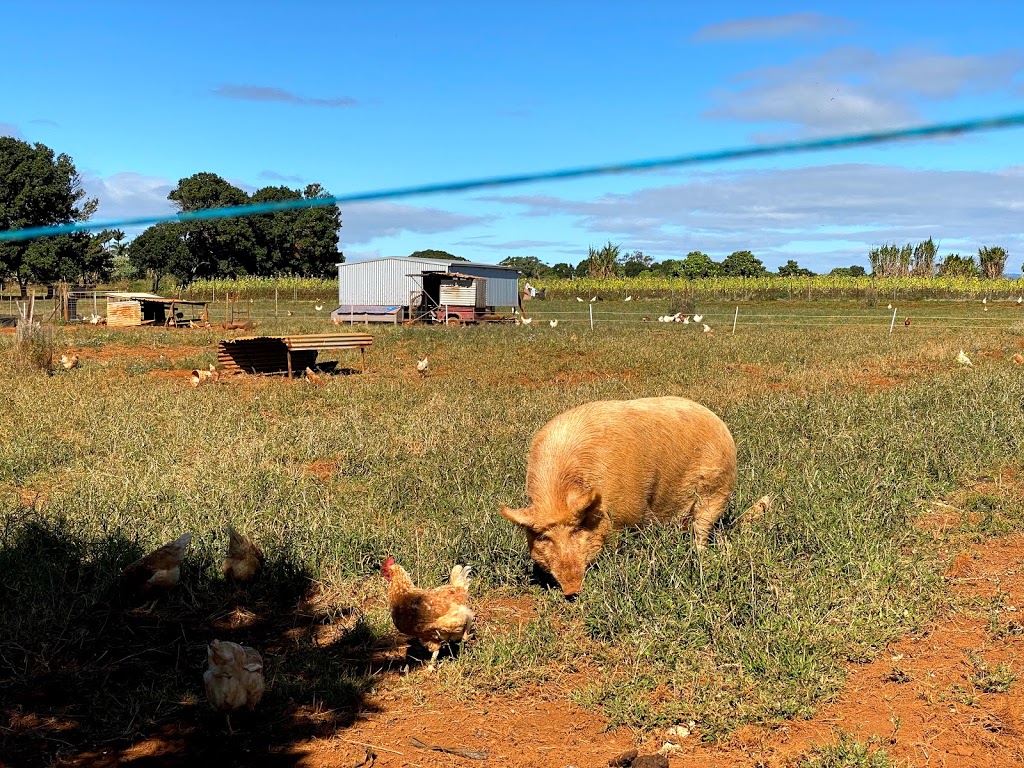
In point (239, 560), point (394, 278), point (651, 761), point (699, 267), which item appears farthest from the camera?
point (699, 267)

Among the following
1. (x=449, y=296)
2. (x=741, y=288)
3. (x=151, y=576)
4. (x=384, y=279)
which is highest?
(x=741, y=288)

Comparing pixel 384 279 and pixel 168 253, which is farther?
pixel 168 253

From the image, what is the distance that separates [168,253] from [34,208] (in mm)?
27517

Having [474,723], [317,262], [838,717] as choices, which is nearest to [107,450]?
[474,723]

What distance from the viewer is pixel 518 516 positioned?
201 inches

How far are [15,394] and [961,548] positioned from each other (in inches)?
547

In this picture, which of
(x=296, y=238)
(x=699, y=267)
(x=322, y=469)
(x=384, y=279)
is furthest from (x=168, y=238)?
(x=322, y=469)

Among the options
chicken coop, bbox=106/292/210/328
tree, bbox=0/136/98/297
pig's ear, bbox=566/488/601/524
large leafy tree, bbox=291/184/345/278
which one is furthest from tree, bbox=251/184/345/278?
pig's ear, bbox=566/488/601/524

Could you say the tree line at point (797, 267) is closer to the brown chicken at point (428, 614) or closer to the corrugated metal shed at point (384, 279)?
the corrugated metal shed at point (384, 279)

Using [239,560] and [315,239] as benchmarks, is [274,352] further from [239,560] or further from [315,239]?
[315,239]

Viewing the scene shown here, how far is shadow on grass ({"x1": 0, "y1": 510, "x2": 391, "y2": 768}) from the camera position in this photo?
4.18m

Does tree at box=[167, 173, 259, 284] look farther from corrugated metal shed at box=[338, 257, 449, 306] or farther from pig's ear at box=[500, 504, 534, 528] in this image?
pig's ear at box=[500, 504, 534, 528]

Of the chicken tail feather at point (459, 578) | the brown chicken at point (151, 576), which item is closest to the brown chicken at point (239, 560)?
the brown chicken at point (151, 576)

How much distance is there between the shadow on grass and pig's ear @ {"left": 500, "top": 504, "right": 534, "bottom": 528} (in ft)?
3.84
